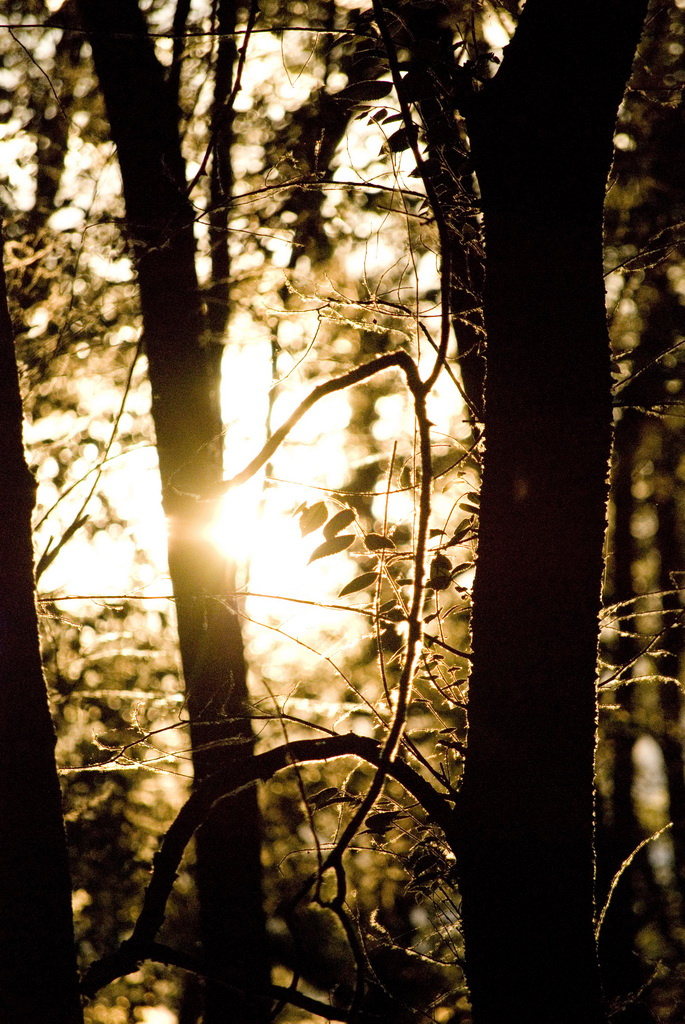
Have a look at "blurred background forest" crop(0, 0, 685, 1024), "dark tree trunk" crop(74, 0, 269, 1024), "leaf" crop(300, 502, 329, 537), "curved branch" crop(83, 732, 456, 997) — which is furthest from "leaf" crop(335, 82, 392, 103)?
"dark tree trunk" crop(74, 0, 269, 1024)

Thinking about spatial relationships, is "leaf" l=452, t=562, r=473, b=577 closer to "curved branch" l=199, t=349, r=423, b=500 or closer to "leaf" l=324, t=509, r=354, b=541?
"leaf" l=324, t=509, r=354, b=541

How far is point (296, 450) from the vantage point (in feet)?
15.3

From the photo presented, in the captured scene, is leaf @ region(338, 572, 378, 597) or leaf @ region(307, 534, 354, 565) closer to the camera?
leaf @ region(307, 534, 354, 565)

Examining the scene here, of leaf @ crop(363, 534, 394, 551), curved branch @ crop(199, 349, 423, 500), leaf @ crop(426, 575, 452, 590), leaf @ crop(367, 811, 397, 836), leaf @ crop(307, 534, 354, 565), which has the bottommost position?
leaf @ crop(367, 811, 397, 836)

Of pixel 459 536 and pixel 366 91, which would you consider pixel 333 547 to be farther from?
pixel 366 91

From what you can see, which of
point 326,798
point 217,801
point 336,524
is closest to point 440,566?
point 336,524

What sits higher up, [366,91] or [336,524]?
[366,91]

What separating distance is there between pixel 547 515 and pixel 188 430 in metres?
3.16

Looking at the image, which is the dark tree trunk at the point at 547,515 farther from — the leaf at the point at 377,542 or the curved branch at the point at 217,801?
the leaf at the point at 377,542

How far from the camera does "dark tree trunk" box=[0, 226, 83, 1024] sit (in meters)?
1.48

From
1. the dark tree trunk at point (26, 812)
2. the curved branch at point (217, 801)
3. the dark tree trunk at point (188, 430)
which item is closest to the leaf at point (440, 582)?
the curved branch at point (217, 801)

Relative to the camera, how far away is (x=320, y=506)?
5.17 ft

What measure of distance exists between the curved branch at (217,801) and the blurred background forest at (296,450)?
12 cm

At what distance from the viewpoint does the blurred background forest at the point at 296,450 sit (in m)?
1.96
